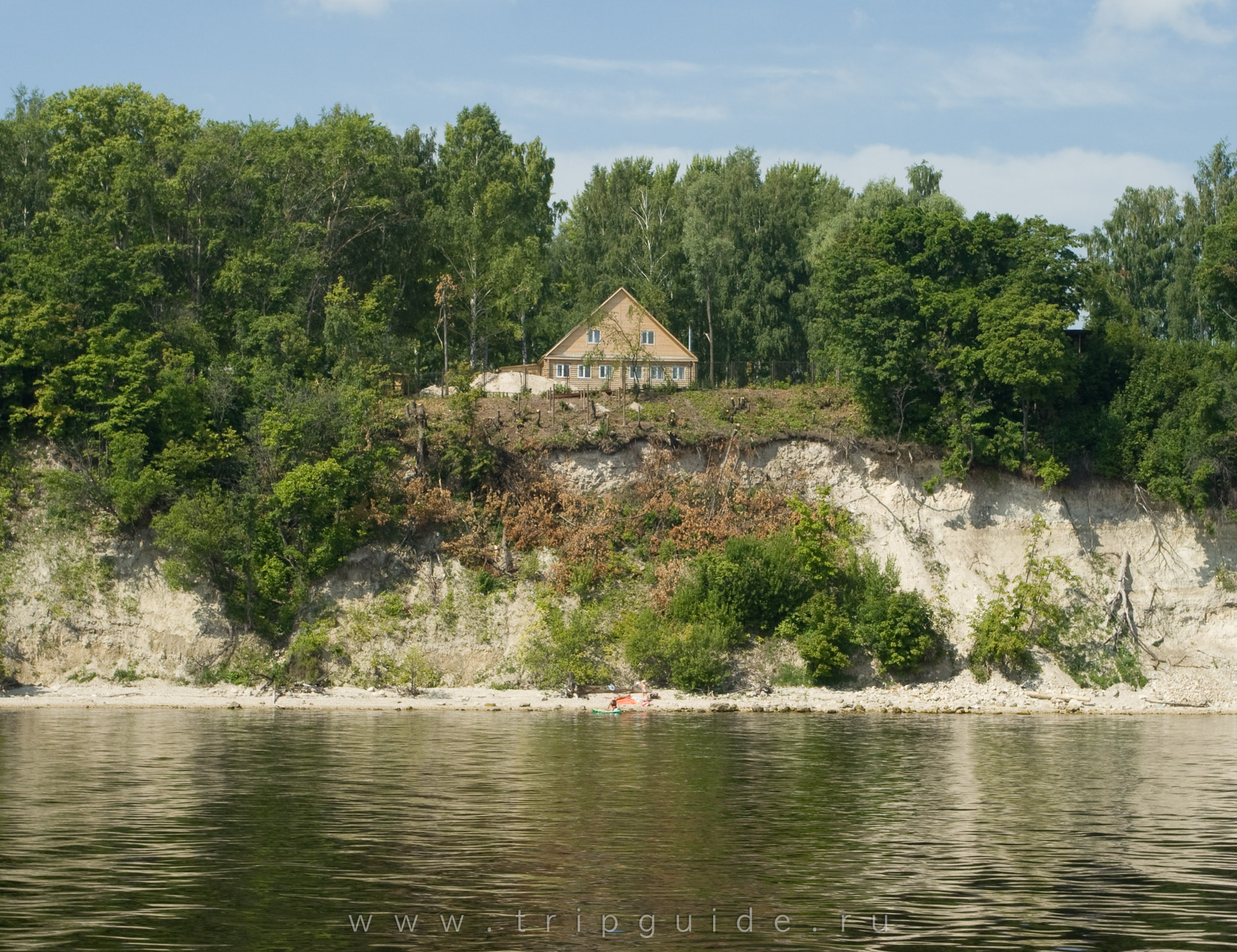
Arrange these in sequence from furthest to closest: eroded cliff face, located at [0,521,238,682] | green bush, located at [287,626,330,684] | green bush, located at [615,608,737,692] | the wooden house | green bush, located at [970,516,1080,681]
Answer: the wooden house
green bush, located at [970,516,1080,681]
eroded cliff face, located at [0,521,238,682]
green bush, located at [287,626,330,684]
green bush, located at [615,608,737,692]

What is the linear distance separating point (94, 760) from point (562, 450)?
29823 mm


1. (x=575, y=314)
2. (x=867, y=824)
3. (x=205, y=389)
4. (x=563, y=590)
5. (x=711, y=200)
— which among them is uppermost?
(x=711, y=200)

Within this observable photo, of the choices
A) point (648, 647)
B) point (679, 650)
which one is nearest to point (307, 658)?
point (648, 647)

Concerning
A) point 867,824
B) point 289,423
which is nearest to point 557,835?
point 867,824

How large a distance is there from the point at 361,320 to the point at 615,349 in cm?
1409

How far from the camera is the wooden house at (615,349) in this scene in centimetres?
7019

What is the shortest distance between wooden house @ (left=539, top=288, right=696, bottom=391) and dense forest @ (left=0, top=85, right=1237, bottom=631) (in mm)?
2780

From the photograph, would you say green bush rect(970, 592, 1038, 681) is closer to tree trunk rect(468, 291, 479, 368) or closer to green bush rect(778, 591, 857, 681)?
green bush rect(778, 591, 857, 681)

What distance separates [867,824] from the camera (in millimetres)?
26719

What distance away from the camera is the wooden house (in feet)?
230

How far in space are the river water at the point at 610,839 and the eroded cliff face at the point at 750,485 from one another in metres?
11.7

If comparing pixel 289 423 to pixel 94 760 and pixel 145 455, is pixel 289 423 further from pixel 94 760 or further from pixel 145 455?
pixel 94 760

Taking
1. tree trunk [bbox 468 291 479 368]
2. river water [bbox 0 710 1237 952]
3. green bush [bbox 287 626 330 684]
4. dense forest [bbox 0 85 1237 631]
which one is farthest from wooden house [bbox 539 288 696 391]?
river water [bbox 0 710 1237 952]

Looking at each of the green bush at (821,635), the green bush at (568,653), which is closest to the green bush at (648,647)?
the green bush at (568,653)
